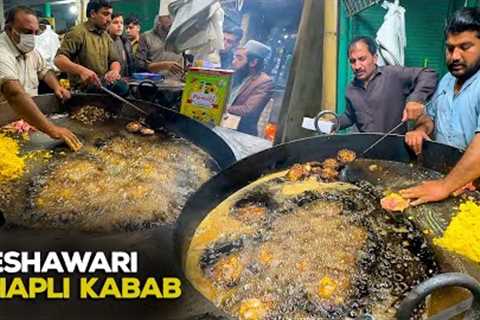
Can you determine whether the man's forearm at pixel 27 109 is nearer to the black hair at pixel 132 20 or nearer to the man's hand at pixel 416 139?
the black hair at pixel 132 20

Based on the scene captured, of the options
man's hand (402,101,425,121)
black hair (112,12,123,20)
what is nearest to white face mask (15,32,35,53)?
black hair (112,12,123,20)

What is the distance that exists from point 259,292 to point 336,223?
1.12ft

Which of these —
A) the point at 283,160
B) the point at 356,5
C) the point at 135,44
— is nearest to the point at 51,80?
the point at 135,44

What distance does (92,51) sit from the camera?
1947 mm

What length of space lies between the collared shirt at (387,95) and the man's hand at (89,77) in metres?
1.04

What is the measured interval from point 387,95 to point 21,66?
143cm

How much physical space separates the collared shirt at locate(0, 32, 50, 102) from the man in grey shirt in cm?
125

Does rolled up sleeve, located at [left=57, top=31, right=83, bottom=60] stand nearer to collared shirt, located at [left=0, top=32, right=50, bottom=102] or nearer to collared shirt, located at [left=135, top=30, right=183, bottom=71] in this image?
collared shirt, located at [left=0, top=32, right=50, bottom=102]

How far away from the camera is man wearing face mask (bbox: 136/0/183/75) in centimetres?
190

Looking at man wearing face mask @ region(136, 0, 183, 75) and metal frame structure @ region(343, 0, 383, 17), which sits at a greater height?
metal frame structure @ region(343, 0, 383, 17)

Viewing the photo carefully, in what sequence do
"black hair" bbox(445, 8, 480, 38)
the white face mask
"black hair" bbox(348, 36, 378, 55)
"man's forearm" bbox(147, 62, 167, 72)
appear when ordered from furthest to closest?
"man's forearm" bbox(147, 62, 167, 72) → the white face mask → "black hair" bbox(348, 36, 378, 55) → "black hair" bbox(445, 8, 480, 38)

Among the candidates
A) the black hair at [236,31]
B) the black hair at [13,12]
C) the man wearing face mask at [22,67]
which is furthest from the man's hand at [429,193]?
the black hair at [13,12]

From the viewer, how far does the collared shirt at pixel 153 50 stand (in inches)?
75.5

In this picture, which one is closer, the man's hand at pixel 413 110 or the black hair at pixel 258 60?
the man's hand at pixel 413 110
